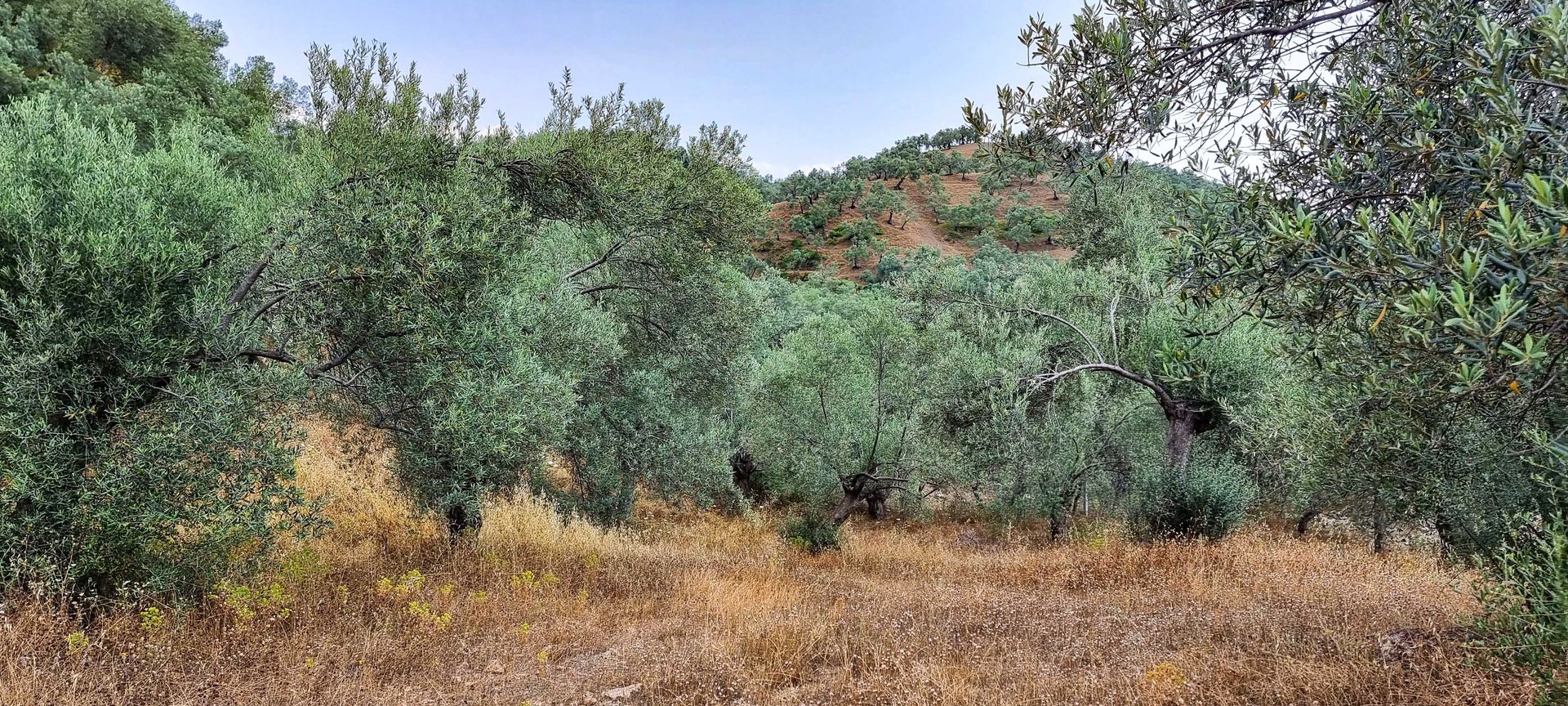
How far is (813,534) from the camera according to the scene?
1341 cm

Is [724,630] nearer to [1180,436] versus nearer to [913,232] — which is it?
[1180,436]

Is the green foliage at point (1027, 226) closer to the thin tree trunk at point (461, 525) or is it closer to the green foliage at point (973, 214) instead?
the green foliage at point (973, 214)

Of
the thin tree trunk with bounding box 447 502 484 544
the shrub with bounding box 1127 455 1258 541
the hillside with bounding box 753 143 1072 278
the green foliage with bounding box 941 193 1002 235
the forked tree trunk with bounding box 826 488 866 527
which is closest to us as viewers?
the thin tree trunk with bounding box 447 502 484 544

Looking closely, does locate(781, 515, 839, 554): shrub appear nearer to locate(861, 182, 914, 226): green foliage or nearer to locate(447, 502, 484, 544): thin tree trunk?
locate(447, 502, 484, 544): thin tree trunk

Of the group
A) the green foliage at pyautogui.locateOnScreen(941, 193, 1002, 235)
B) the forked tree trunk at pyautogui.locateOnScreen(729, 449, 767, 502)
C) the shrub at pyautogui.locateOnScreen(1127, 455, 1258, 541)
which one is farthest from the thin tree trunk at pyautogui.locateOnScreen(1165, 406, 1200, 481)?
the green foliage at pyautogui.locateOnScreen(941, 193, 1002, 235)

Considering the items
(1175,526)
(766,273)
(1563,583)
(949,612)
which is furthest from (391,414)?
(766,273)

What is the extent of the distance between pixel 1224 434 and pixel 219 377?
18.0 metres

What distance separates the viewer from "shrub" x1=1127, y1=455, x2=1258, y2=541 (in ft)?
38.2

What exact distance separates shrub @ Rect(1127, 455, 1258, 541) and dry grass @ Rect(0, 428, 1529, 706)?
1159 mm

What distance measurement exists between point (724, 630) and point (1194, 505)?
31.1 feet

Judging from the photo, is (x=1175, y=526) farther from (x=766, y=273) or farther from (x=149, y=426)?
(x=766, y=273)

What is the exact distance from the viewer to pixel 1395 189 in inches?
127

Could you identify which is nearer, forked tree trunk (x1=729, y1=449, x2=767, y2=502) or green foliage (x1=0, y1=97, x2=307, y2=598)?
green foliage (x1=0, y1=97, x2=307, y2=598)

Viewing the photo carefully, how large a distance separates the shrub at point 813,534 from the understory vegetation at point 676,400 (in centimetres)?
11
